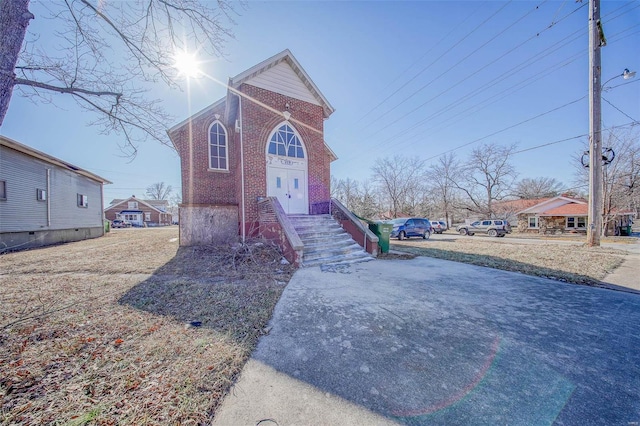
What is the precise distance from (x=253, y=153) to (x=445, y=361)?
856cm

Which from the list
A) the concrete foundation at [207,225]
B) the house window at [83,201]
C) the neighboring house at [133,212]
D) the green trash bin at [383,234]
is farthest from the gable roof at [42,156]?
the neighboring house at [133,212]

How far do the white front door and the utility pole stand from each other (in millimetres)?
12419

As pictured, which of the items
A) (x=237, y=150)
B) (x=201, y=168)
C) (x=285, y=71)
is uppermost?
(x=285, y=71)

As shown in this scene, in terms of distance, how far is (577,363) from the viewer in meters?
2.33

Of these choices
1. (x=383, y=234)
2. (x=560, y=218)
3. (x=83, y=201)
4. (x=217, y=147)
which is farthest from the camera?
(x=560, y=218)

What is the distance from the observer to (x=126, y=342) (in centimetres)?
268

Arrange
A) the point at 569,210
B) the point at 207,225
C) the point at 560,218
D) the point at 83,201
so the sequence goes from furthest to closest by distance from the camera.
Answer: the point at 560,218 < the point at 569,210 < the point at 83,201 < the point at 207,225

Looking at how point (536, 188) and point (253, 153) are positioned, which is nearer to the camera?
point (253, 153)

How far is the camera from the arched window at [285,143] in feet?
31.8

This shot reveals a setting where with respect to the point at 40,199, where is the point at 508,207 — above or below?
below

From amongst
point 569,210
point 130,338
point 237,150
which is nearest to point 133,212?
point 237,150

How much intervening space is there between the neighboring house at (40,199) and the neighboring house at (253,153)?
8707 mm

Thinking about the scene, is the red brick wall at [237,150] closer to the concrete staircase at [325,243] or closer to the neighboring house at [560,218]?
the concrete staircase at [325,243]

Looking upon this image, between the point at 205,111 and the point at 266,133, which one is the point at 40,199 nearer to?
the point at 205,111
